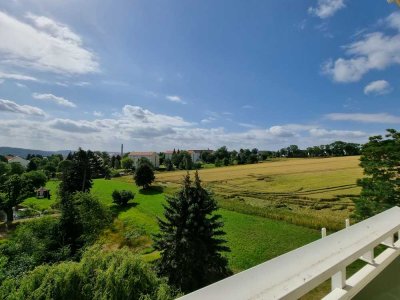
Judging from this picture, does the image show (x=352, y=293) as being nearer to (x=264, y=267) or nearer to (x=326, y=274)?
(x=326, y=274)

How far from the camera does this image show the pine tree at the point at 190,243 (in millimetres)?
14438

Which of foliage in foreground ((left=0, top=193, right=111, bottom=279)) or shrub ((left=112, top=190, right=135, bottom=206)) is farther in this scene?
shrub ((left=112, top=190, right=135, bottom=206))

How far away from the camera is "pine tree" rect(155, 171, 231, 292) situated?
14.4 m

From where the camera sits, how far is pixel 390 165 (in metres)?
17.7

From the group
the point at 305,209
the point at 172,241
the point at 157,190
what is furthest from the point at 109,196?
the point at 172,241

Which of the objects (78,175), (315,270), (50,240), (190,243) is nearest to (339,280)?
(315,270)

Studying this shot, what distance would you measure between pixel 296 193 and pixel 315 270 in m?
37.8

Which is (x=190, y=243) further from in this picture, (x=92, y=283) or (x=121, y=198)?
(x=121, y=198)

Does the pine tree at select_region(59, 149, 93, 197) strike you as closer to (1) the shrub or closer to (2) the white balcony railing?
(1) the shrub

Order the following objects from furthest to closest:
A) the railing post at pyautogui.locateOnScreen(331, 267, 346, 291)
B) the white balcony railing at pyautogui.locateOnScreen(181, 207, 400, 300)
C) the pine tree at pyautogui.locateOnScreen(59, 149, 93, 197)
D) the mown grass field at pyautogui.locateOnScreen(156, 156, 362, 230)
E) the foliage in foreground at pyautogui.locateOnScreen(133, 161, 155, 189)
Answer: the foliage in foreground at pyautogui.locateOnScreen(133, 161, 155, 189) < the pine tree at pyautogui.locateOnScreen(59, 149, 93, 197) < the mown grass field at pyautogui.locateOnScreen(156, 156, 362, 230) < the railing post at pyautogui.locateOnScreen(331, 267, 346, 291) < the white balcony railing at pyautogui.locateOnScreen(181, 207, 400, 300)

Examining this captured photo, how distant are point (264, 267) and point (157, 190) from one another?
47103mm

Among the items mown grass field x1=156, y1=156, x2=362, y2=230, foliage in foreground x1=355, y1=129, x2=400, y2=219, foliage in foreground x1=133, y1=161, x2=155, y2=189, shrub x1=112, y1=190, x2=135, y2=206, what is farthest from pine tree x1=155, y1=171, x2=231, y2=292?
foliage in foreground x1=133, y1=161, x2=155, y2=189

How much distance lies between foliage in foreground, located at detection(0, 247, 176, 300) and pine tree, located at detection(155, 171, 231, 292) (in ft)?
10.8

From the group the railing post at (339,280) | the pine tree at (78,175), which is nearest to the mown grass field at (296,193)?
the pine tree at (78,175)
